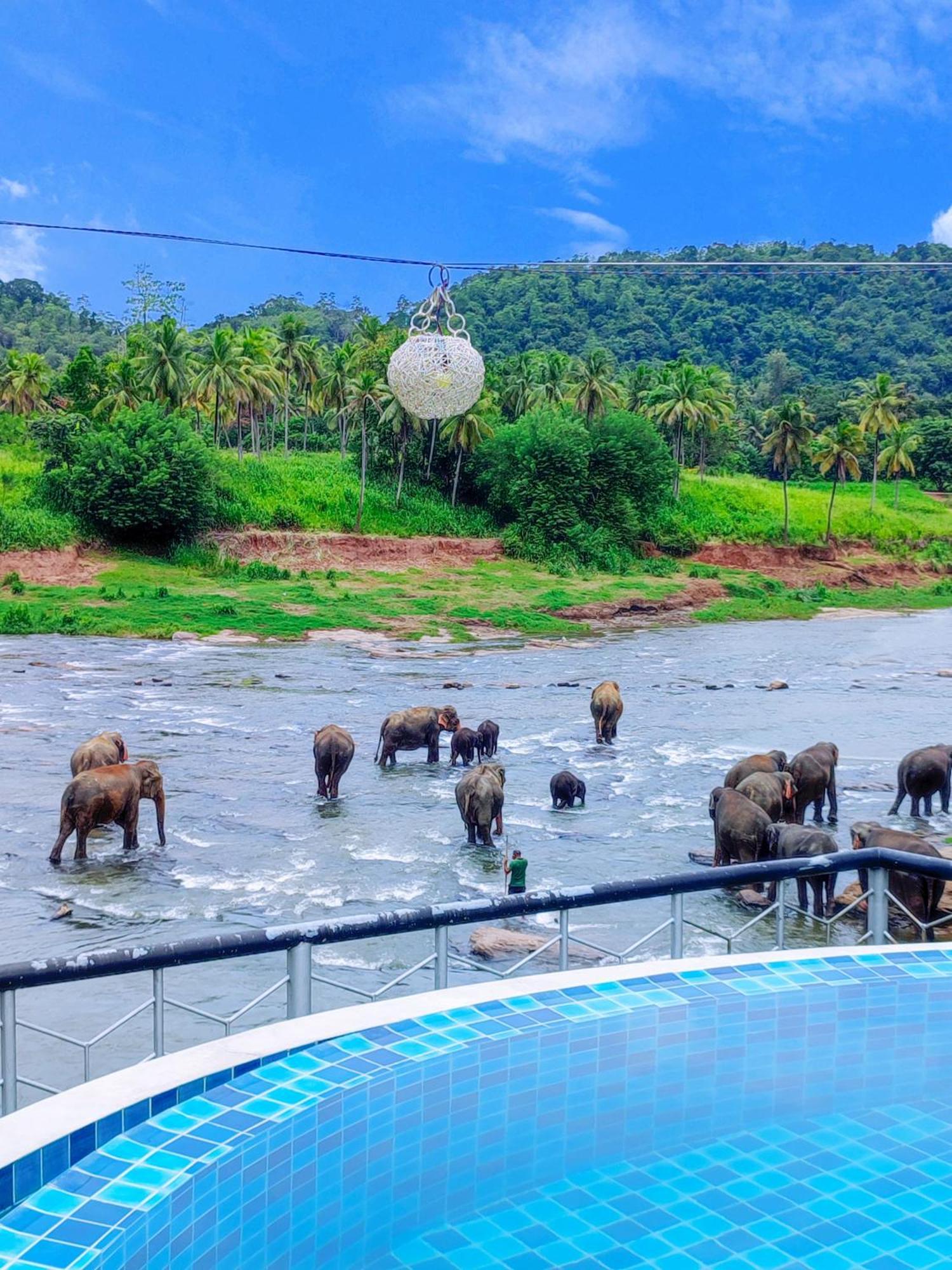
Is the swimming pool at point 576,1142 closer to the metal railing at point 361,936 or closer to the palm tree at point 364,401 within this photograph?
the metal railing at point 361,936

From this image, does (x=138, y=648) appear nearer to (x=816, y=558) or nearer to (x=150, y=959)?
(x=150, y=959)

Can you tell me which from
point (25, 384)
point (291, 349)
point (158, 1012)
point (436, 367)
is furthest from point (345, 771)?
point (25, 384)

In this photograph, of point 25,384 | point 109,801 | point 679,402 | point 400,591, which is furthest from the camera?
point 25,384

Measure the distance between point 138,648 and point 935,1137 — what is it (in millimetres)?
25352

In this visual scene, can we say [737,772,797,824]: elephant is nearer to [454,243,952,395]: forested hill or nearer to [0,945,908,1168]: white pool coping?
[0,945,908,1168]: white pool coping

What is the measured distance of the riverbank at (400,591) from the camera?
32625mm

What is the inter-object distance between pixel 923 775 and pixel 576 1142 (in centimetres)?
1029

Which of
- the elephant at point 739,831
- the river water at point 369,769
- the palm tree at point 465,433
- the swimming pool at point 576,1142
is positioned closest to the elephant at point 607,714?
the river water at point 369,769

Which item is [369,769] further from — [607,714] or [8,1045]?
[8,1045]

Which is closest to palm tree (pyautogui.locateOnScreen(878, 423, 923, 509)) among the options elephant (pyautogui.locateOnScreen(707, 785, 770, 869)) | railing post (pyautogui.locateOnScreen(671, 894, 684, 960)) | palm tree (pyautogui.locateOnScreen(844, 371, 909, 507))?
palm tree (pyautogui.locateOnScreen(844, 371, 909, 507))

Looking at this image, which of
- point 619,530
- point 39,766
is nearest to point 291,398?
point 619,530

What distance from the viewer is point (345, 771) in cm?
1609

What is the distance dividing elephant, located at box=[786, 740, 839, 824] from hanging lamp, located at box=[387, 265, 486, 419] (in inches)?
253

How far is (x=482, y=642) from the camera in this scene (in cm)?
3234
